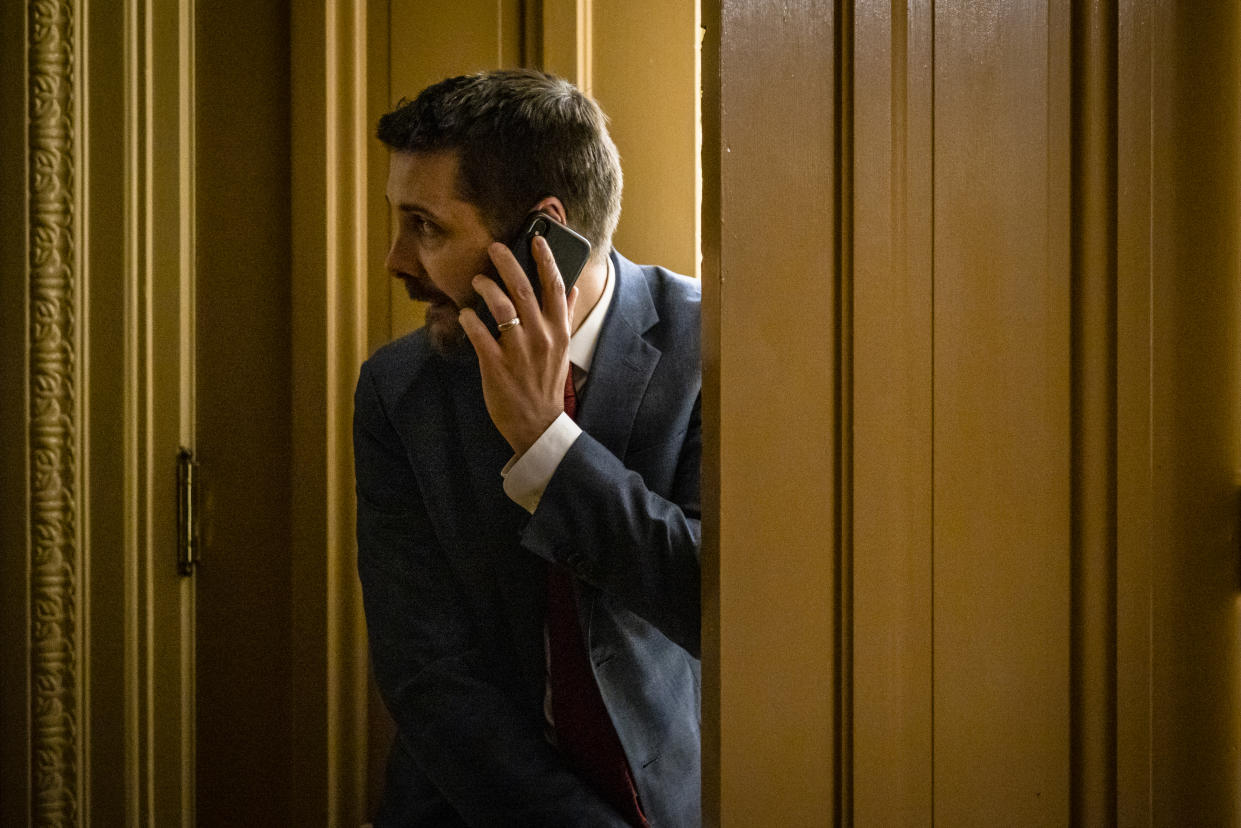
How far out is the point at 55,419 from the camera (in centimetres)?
110

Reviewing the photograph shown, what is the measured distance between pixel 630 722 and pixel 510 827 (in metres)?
0.17

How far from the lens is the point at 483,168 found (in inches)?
40.0

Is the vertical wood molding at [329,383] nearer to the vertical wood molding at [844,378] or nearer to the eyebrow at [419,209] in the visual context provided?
the eyebrow at [419,209]

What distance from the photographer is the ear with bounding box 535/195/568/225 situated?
3.29 feet

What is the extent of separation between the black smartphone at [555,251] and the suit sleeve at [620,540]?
22 centimetres

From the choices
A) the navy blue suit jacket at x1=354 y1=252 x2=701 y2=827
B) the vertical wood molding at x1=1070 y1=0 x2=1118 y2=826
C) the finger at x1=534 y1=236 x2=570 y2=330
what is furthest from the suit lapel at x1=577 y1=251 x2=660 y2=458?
the vertical wood molding at x1=1070 y1=0 x2=1118 y2=826

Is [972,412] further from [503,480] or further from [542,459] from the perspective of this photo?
[503,480]

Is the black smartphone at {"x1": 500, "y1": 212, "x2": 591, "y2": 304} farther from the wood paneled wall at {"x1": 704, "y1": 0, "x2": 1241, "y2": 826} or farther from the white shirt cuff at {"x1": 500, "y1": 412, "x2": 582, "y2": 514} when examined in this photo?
the wood paneled wall at {"x1": 704, "y1": 0, "x2": 1241, "y2": 826}

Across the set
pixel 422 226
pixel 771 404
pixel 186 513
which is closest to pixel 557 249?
pixel 422 226

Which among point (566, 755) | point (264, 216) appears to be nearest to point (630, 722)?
point (566, 755)

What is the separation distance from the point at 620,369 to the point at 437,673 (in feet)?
1.33

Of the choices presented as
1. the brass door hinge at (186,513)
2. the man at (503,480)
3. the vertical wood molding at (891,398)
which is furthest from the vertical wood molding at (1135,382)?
the brass door hinge at (186,513)

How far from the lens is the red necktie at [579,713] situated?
925mm

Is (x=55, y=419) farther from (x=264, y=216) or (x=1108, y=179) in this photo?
(x=1108, y=179)
